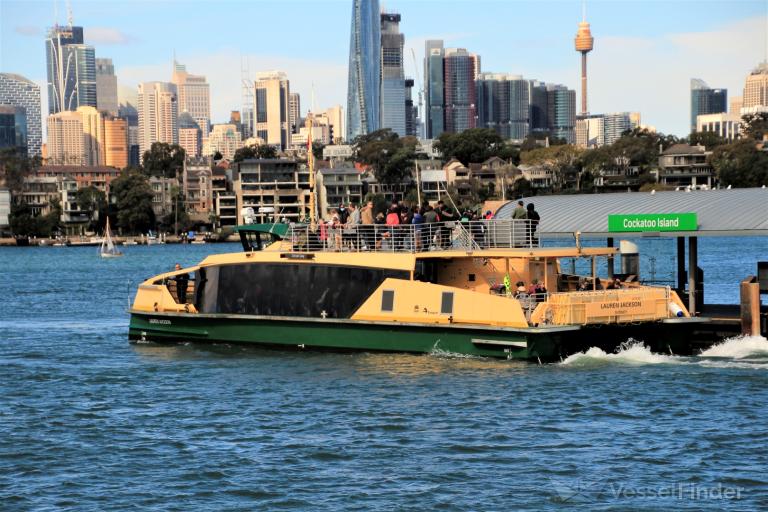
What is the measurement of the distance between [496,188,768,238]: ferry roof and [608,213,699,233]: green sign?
13 centimetres

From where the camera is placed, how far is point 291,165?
173875 millimetres

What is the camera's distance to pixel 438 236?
33000mm

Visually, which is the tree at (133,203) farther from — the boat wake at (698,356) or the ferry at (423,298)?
the boat wake at (698,356)

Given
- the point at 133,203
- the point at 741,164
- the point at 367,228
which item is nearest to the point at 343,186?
the point at 133,203

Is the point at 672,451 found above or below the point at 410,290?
below

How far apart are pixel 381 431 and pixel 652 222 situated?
12.1 m

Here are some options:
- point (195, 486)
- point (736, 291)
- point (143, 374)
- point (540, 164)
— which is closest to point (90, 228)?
point (540, 164)

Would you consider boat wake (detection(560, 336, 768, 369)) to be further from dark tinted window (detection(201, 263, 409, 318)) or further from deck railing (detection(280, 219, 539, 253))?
dark tinted window (detection(201, 263, 409, 318))

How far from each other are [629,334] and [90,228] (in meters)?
162

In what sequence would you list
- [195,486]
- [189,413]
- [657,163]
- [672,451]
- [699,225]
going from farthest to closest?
[657,163] < [699,225] < [189,413] < [672,451] < [195,486]

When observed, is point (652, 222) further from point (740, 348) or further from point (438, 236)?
point (438, 236)

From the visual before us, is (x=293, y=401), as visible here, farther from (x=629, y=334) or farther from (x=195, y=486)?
(x=629, y=334)

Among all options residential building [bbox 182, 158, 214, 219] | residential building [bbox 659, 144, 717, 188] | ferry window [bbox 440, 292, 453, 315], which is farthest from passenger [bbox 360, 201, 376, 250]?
residential building [bbox 182, 158, 214, 219]

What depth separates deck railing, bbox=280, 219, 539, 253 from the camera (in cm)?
3269
